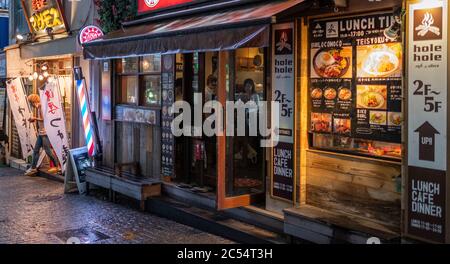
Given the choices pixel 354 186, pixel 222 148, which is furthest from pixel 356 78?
pixel 222 148

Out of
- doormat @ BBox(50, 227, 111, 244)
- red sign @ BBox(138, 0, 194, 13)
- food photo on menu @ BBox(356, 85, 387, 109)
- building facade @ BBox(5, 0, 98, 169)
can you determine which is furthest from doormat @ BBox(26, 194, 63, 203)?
food photo on menu @ BBox(356, 85, 387, 109)

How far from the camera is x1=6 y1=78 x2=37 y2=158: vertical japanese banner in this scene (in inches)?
568

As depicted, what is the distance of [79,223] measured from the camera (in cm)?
862

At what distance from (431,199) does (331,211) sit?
1719mm

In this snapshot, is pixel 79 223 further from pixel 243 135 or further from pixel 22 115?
pixel 22 115

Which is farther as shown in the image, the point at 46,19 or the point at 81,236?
the point at 46,19

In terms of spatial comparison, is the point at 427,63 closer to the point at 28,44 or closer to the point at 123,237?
the point at 123,237

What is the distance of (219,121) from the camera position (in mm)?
7527

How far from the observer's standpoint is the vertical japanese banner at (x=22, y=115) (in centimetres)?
1444

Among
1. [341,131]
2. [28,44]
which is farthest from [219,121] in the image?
[28,44]

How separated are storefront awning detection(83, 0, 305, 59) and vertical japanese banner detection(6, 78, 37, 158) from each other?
534 cm

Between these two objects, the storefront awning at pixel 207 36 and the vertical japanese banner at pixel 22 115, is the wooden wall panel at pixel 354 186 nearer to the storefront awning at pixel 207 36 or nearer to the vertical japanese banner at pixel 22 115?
the storefront awning at pixel 207 36

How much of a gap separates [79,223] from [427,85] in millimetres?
5805

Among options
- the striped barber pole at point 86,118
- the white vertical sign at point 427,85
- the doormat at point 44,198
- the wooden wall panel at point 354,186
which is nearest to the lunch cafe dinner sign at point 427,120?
the white vertical sign at point 427,85
